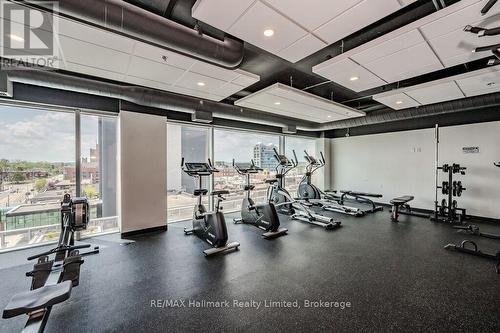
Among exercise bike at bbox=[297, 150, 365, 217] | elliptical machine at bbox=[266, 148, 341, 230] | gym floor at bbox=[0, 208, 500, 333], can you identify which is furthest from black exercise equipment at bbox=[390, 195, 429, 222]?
elliptical machine at bbox=[266, 148, 341, 230]

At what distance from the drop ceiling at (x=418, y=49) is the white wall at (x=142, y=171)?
3.68 meters

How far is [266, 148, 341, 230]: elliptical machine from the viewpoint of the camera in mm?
5422

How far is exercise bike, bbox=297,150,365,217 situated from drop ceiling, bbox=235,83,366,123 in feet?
4.32

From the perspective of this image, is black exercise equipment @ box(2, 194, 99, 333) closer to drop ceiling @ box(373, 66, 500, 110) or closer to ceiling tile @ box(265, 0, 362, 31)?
ceiling tile @ box(265, 0, 362, 31)

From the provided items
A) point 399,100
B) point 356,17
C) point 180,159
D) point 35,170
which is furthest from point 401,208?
point 35,170

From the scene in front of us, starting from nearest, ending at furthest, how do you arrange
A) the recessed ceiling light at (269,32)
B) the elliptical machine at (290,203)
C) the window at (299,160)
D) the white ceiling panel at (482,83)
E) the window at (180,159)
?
1. the recessed ceiling light at (269,32)
2. the white ceiling panel at (482,83)
3. the elliptical machine at (290,203)
4. the window at (180,159)
5. the window at (299,160)

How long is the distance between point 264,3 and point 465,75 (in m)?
3.84

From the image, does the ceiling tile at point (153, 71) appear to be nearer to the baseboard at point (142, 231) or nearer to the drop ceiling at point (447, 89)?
the baseboard at point (142, 231)

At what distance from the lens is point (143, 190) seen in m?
4.84

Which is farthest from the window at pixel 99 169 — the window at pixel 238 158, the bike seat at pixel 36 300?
the bike seat at pixel 36 300

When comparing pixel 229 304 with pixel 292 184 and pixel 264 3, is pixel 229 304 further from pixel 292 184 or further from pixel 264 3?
pixel 292 184

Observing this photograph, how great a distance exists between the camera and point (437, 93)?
15.0ft

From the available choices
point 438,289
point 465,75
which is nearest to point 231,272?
point 438,289

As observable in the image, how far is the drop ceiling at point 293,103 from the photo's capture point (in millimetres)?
4371
